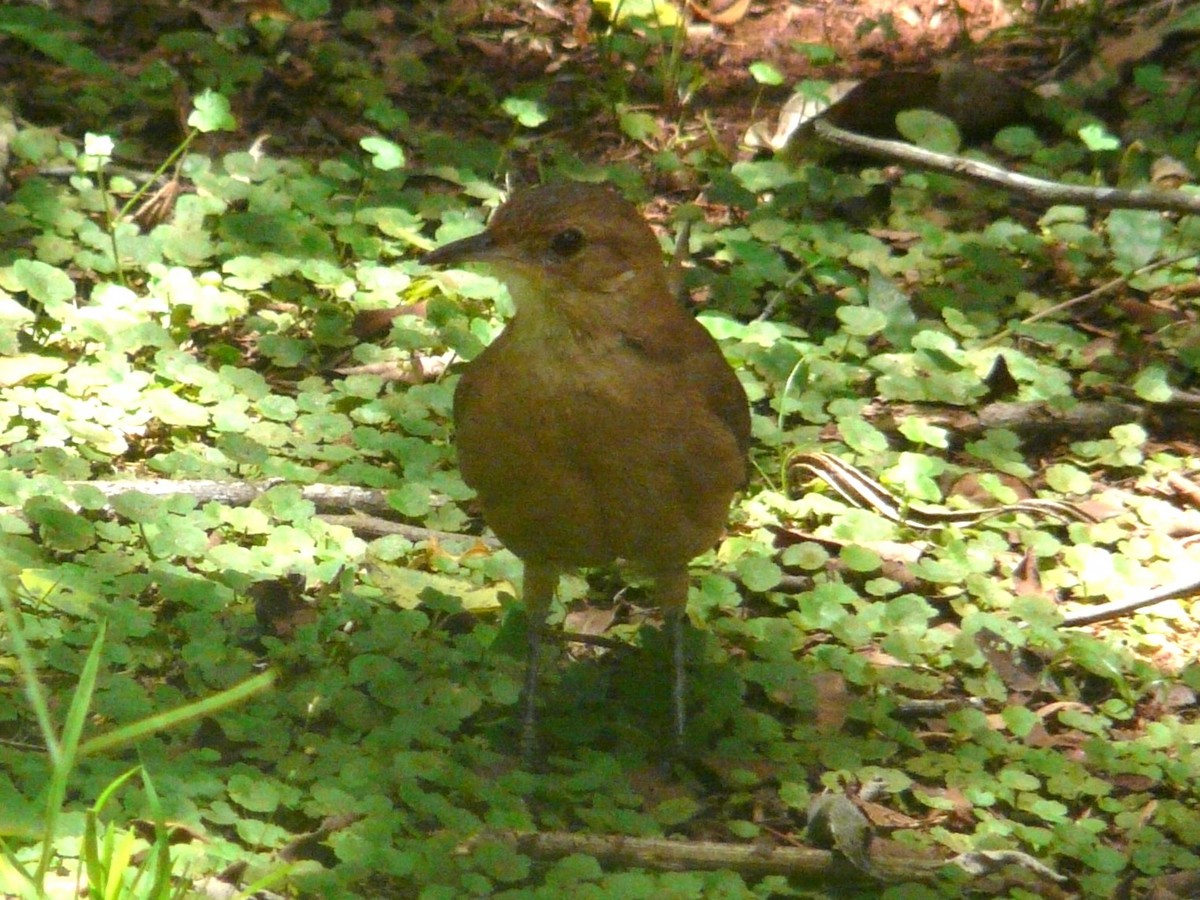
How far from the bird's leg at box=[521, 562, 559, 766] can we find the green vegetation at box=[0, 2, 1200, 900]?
5cm

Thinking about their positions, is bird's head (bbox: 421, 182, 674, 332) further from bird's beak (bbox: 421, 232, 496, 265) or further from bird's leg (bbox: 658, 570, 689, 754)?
bird's leg (bbox: 658, 570, 689, 754)

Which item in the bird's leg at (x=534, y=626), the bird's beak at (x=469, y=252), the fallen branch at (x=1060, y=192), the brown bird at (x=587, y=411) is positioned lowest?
the bird's leg at (x=534, y=626)

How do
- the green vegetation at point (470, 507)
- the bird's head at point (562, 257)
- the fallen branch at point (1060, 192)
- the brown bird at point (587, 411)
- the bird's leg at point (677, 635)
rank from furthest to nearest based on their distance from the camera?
the fallen branch at point (1060, 192), the bird's leg at point (677, 635), the bird's head at point (562, 257), the brown bird at point (587, 411), the green vegetation at point (470, 507)

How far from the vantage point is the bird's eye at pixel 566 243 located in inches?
177

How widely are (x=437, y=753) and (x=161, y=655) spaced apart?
0.78 m

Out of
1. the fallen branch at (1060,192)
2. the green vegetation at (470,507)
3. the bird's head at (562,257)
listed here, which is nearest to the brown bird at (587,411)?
the bird's head at (562,257)

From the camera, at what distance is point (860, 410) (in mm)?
5988

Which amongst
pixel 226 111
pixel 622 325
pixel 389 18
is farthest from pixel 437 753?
pixel 389 18

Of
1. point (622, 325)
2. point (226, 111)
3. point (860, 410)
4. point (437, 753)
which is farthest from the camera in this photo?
point (226, 111)

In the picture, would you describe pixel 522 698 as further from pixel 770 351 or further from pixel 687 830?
pixel 770 351

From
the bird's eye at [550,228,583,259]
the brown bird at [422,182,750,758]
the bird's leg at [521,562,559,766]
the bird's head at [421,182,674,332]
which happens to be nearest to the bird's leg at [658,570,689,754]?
the brown bird at [422,182,750,758]

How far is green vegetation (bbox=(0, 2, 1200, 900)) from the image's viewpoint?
4.01 m

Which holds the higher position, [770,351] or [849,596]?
[770,351]

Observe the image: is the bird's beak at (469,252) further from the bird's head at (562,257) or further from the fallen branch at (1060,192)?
the fallen branch at (1060,192)
